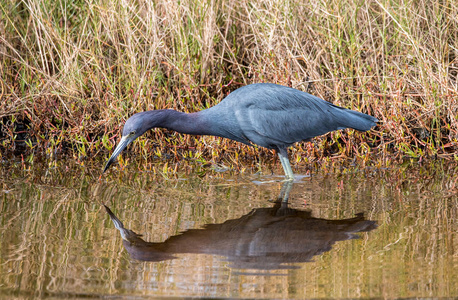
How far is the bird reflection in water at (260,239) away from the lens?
3.64m

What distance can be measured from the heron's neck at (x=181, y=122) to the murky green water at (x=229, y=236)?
16.6 inches

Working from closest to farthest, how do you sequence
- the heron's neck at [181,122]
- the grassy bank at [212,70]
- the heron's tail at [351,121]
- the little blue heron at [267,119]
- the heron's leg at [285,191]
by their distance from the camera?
the heron's leg at [285,191], the heron's neck at [181,122], the little blue heron at [267,119], the heron's tail at [351,121], the grassy bank at [212,70]

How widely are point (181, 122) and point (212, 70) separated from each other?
5.63ft

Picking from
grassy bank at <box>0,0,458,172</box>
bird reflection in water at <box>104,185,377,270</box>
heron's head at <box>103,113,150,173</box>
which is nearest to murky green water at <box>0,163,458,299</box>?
bird reflection in water at <box>104,185,377,270</box>

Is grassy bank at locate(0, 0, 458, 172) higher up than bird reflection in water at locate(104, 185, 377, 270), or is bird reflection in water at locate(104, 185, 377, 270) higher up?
grassy bank at locate(0, 0, 458, 172)

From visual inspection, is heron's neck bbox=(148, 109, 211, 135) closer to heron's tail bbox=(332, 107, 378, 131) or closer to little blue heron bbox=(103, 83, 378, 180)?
little blue heron bbox=(103, 83, 378, 180)

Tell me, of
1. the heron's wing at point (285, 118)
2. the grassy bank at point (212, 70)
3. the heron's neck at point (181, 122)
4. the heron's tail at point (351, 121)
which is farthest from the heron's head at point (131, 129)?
the heron's tail at point (351, 121)

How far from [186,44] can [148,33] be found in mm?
419

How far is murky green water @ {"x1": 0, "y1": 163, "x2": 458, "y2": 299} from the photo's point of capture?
3.17 meters

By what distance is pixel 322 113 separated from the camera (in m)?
5.70

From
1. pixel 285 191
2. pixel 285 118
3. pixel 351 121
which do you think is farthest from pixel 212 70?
pixel 285 191

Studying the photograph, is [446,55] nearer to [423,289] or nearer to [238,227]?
[238,227]

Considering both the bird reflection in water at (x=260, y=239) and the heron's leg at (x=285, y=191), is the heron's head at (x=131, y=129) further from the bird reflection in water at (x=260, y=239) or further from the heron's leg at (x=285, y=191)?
the heron's leg at (x=285, y=191)

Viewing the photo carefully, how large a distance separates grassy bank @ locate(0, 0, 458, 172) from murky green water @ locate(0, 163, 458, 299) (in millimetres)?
763
